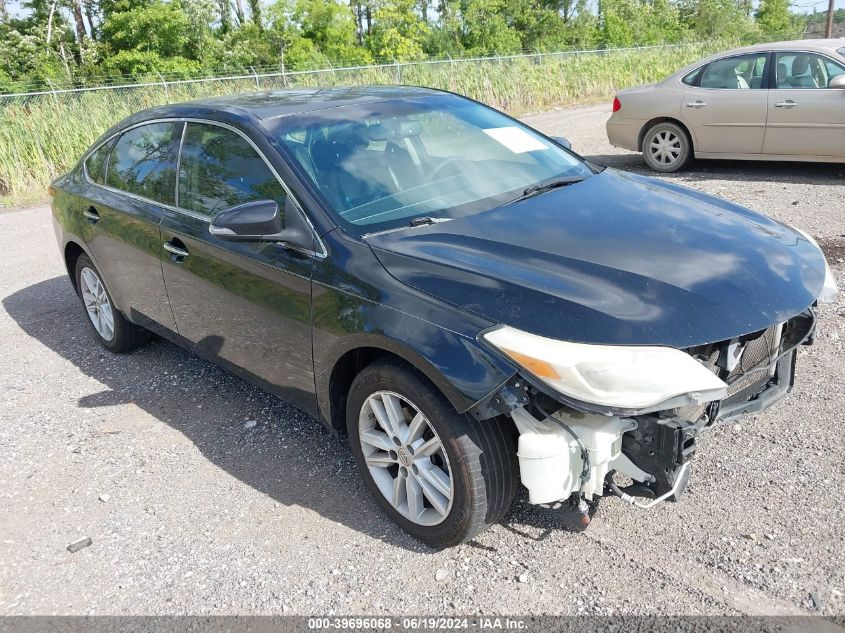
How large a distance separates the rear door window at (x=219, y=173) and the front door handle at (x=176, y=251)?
8.6 inches

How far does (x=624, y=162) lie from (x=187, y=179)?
810 cm

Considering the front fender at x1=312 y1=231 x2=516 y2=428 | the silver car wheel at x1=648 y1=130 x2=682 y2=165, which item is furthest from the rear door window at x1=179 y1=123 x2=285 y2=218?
the silver car wheel at x1=648 y1=130 x2=682 y2=165

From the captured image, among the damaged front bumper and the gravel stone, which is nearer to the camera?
the damaged front bumper

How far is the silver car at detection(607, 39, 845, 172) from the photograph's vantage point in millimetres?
7930

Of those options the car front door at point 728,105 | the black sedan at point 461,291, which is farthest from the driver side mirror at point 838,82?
the black sedan at point 461,291

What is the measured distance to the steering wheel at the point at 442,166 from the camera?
3.41 m

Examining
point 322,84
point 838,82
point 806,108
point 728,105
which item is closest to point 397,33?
point 322,84

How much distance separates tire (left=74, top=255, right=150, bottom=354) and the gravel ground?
1.72 feet

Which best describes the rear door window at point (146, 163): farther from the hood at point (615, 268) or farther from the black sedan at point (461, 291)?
the hood at point (615, 268)

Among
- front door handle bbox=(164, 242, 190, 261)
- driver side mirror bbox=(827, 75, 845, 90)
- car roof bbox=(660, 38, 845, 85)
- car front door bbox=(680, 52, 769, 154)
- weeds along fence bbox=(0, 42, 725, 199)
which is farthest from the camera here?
weeds along fence bbox=(0, 42, 725, 199)

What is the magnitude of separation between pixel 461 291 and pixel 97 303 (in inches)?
141

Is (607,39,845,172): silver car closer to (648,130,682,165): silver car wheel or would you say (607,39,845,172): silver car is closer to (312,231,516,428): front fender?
(648,130,682,165): silver car wheel

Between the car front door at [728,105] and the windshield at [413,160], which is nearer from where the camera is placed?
the windshield at [413,160]

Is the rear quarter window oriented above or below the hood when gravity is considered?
above
